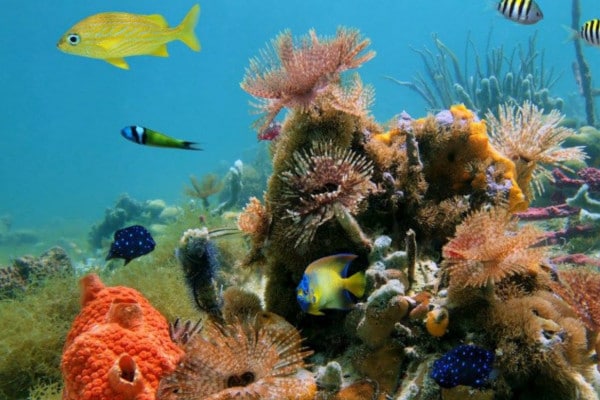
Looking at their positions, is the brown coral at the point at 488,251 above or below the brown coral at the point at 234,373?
above

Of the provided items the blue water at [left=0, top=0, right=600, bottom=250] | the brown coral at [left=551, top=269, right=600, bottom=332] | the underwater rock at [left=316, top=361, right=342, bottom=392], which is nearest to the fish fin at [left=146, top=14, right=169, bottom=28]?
the underwater rock at [left=316, top=361, right=342, bottom=392]

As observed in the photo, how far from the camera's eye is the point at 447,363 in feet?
6.90

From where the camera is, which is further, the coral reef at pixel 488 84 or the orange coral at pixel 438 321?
the coral reef at pixel 488 84

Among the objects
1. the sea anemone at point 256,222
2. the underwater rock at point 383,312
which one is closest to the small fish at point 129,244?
the sea anemone at point 256,222

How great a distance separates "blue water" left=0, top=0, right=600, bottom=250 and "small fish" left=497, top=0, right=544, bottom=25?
3021 inches

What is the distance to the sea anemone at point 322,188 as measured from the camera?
285cm

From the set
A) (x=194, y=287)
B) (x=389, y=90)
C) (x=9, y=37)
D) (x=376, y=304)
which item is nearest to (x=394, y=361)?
(x=376, y=304)

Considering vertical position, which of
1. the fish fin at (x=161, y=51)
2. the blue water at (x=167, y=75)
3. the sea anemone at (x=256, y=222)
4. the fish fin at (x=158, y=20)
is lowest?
the sea anemone at (x=256, y=222)

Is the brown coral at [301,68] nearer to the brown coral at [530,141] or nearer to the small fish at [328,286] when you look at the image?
the small fish at [328,286]

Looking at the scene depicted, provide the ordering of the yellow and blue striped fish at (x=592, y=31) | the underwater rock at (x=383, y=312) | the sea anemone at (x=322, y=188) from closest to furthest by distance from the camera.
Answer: the underwater rock at (x=383, y=312) → the sea anemone at (x=322, y=188) → the yellow and blue striped fish at (x=592, y=31)

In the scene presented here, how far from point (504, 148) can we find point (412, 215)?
4.23 ft

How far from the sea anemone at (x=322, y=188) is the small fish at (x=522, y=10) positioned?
13.2 feet

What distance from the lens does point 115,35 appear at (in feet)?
11.1

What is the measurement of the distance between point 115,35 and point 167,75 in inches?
5959
